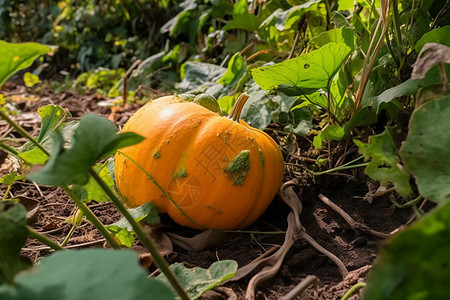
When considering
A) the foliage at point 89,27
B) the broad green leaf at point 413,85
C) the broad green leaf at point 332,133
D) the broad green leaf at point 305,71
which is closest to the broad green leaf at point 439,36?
the broad green leaf at point 413,85

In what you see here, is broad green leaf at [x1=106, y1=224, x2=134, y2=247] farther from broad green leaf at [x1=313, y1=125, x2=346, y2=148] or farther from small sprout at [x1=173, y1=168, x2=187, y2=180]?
broad green leaf at [x1=313, y1=125, x2=346, y2=148]

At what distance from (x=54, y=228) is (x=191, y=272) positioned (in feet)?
2.19

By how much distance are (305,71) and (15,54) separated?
0.73m

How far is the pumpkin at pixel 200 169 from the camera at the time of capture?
134 centimetres

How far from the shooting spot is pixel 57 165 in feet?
2.19

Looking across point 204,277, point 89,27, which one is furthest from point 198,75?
point 89,27

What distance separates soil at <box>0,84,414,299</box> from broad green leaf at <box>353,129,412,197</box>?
0.23 meters

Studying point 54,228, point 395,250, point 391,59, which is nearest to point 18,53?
point 395,250

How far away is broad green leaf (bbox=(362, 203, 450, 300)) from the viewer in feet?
1.78

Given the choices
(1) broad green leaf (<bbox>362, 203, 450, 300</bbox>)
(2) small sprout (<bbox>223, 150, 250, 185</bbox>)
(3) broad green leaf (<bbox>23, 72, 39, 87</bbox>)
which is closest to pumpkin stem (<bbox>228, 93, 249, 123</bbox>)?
(2) small sprout (<bbox>223, 150, 250, 185</bbox>)

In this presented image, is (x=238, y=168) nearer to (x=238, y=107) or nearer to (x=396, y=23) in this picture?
(x=238, y=107)

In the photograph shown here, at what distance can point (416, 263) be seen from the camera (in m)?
0.56

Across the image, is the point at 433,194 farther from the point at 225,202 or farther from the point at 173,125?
the point at 173,125

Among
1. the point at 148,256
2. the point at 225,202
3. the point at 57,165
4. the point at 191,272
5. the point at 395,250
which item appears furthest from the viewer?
the point at 225,202
